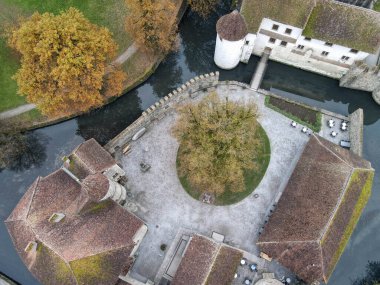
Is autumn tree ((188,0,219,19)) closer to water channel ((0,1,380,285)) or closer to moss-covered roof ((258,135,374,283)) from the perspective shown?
water channel ((0,1,380,285))

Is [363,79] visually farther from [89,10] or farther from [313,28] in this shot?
[89,10]

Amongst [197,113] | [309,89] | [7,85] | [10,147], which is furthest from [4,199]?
[309,89]

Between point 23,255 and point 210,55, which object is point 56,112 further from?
point 210,55

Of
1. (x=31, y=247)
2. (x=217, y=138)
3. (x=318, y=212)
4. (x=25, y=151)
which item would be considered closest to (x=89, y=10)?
(x=25, y=151)

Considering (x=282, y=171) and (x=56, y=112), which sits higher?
(x=282, y=171)

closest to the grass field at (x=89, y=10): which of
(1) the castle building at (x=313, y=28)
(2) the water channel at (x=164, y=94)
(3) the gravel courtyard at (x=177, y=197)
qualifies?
(2) the water channel at (x=164, y=94)

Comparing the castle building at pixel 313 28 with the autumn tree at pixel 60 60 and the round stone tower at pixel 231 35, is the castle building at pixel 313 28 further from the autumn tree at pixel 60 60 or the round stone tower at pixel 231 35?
the autumn tree at pixel 60 60

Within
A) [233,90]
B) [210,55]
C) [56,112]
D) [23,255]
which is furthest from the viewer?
[210,55]
